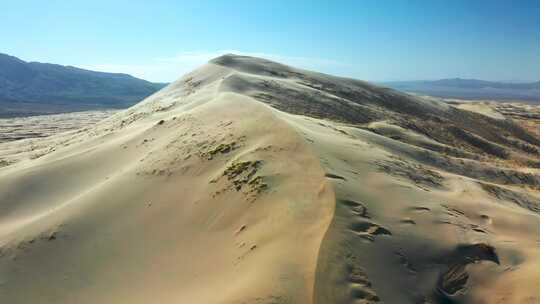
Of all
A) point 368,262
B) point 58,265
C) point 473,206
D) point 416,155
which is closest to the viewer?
point 368,262

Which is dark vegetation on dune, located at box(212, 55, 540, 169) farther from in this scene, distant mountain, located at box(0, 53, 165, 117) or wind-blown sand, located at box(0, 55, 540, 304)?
distant mountain, located at box(0, 53, 165, 117)

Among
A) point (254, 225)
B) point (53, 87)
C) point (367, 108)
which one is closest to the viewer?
point (254, 225)

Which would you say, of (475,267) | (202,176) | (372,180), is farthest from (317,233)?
(202,176)

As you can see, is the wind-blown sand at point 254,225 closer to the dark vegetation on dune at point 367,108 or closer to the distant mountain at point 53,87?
→ the dark vegetation on dune at point 367,108

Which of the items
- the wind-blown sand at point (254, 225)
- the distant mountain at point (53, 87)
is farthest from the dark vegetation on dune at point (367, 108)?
the distant mountain at point (53, 87)

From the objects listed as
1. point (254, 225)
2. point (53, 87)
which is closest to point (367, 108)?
point (254, 225)

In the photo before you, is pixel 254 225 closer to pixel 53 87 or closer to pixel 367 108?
pixel 367 108

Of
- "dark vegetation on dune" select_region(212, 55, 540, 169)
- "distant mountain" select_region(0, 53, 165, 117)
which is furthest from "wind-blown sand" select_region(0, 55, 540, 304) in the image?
"distant mountain" select_region(0, 53, 165, 117)

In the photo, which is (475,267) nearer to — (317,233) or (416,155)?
(317,233)
